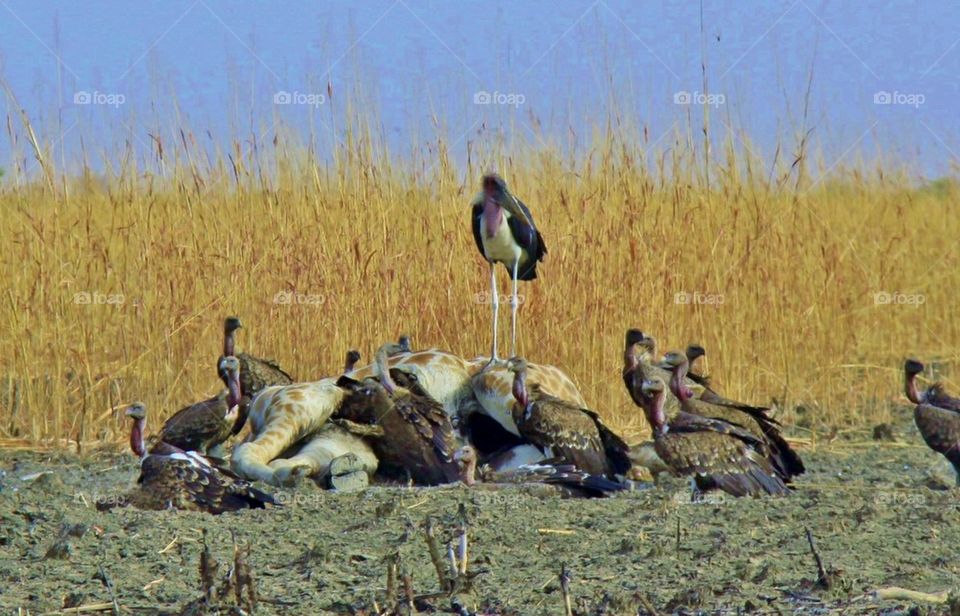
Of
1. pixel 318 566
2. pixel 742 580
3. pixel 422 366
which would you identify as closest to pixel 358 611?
pixel 318 566

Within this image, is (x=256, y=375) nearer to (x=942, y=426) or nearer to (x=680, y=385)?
(x=680, y=385)

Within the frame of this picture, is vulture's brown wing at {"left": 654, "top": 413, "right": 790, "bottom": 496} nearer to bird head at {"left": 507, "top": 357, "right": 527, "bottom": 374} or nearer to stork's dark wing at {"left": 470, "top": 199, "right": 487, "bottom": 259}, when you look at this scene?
bird head at {"left": 507, "top": 357, "right": 527, "bottom": 374}

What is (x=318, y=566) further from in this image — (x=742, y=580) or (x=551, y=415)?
(x=551, y=415)

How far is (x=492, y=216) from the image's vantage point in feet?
32.3

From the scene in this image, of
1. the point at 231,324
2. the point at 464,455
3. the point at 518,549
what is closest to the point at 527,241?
the point at 231,324

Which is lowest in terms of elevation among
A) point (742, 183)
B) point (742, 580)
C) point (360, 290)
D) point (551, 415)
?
point (742, 580)

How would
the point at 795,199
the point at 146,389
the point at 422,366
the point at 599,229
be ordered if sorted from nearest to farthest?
the point at 422,366, the point at 146,389, the point at 599,229, the point at 795,199

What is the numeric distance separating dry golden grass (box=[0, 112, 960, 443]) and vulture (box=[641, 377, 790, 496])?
2.30 meters

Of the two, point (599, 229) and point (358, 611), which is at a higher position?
point (599, 229)

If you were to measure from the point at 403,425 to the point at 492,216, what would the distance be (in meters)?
2.37

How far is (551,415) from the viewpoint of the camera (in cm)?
800

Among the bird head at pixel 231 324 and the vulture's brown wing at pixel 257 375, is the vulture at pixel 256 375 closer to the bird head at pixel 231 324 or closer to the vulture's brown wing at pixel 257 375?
the vulture's brown wing at pixel 257 375

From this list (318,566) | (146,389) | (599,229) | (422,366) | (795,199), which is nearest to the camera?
(318,566)

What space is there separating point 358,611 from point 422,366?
13.2ft
